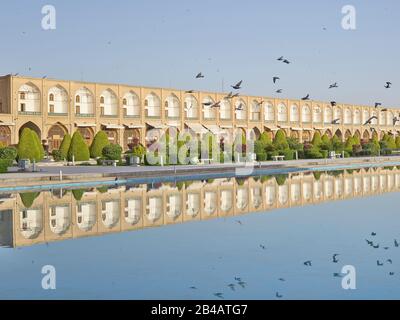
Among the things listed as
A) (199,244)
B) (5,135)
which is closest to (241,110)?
(5,135)

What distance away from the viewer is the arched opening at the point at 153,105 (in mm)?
43375

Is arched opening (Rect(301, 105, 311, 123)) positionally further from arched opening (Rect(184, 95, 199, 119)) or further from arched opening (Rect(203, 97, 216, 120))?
arched opening (Rect(184, 95, 199, 119))

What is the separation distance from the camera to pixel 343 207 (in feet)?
41.2

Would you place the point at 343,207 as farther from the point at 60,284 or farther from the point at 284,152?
the point at 284,152

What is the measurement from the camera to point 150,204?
12.8 meters

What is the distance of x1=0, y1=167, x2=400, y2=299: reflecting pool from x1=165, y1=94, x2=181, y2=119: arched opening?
29950mm

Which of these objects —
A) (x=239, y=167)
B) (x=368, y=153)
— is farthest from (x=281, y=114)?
(x=239, y=167)

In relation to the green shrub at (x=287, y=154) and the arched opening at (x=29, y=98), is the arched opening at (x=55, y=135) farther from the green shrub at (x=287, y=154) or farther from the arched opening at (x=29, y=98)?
the green shrub at (x=287, y=154)

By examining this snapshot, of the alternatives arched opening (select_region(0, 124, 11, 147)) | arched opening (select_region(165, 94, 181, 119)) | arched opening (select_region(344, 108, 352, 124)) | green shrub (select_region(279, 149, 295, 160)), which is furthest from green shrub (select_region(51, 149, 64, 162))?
arched opening (select_region(344, 108, 352, 124))

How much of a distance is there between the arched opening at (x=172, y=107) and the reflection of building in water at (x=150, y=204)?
2609 centimetres

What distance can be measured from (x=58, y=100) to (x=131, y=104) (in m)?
5.99

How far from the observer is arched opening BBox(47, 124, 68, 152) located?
37.2m

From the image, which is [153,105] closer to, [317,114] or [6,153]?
[317,114]

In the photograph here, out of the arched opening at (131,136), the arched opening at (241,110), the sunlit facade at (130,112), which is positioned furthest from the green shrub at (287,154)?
the arched opening at (241,110)
